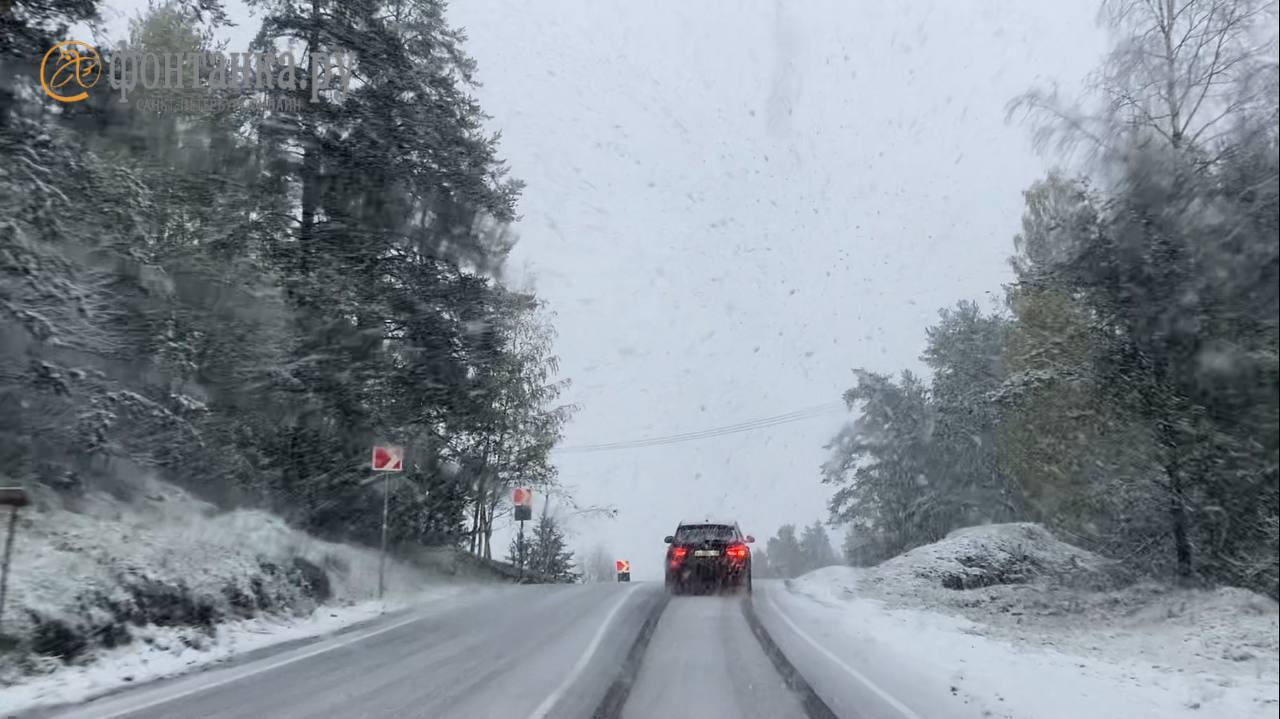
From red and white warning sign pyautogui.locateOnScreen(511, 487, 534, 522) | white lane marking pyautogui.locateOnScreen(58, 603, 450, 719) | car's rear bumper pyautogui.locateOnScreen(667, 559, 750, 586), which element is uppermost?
red and white warning sign pyautogui.locateOnScreen(511, 487, 534, 522)

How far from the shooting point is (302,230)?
1900 cm

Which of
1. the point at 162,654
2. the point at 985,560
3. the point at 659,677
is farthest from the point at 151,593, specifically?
the point at 985,560

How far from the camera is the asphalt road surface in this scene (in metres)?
7.34

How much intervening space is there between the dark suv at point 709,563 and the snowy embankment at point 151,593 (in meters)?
5.88

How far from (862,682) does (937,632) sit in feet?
13.9

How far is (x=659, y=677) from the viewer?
9109 millimetres

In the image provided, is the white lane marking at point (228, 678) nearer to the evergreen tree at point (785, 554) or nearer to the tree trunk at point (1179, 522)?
the tree trunk at point (1179, 522)

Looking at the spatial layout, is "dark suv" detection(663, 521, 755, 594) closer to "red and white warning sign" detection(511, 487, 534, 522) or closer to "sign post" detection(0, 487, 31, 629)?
"red and white warning sign" detection(511, 487, 534, 522)

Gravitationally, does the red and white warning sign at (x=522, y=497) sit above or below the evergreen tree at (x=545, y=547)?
above

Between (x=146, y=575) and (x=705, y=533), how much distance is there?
12092 mm

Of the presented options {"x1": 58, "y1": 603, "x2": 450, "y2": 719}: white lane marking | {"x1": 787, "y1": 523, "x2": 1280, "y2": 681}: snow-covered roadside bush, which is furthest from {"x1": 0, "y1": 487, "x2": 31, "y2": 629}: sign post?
{"x1": 787, "y1": 523, "x2": 1280, "y2": 681}: snow-covered roadside bush

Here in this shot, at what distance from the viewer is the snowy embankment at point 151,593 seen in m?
8.56

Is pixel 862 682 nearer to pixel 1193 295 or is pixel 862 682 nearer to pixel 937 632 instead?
pixel 937 632

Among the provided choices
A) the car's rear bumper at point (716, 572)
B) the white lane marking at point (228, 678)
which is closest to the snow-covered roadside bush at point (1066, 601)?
the car's rear bumper at point (716, 572)
